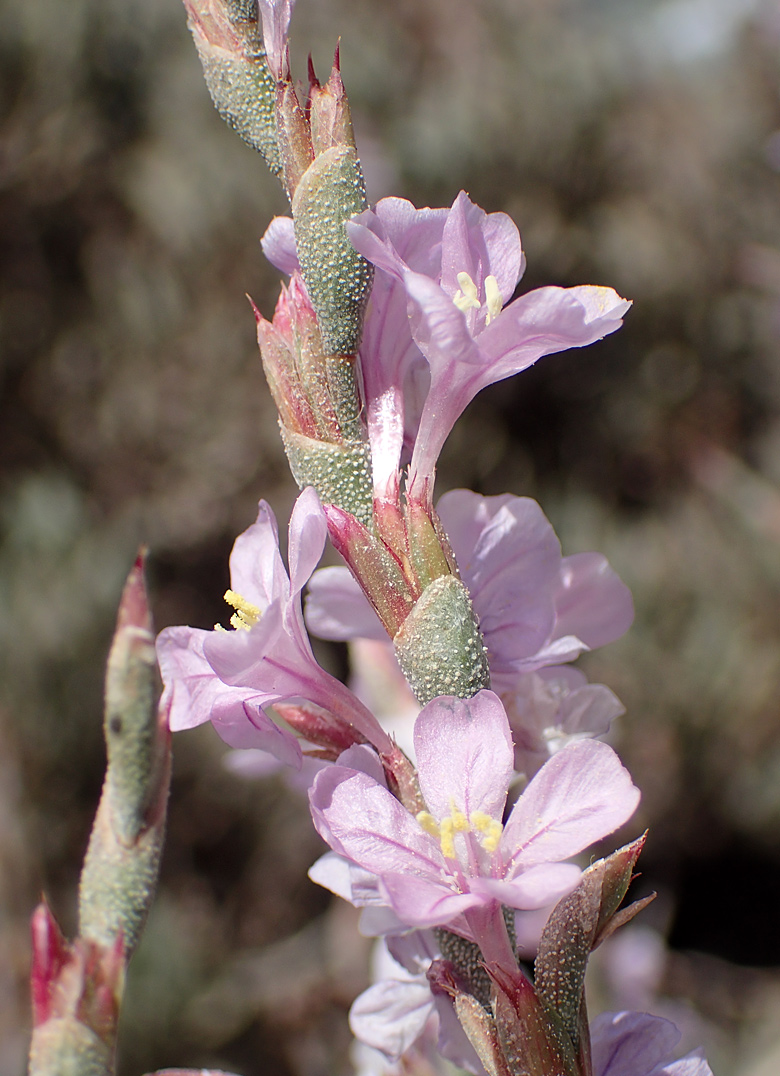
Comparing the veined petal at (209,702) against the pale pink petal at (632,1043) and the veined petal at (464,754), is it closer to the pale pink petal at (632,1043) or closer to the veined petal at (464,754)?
the veined petal at (464,754)

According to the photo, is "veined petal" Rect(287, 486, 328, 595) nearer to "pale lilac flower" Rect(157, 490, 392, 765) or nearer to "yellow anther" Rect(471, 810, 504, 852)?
"pale lilac flower" Rect(157, 490, 392, 765)

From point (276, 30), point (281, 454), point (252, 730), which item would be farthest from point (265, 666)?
point (281, 454)

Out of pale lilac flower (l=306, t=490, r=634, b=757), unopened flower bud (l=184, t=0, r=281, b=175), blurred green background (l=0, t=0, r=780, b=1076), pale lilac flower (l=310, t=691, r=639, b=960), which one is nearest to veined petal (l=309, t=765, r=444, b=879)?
pale lilac flower (l=310, t=691, r=639, b=960)

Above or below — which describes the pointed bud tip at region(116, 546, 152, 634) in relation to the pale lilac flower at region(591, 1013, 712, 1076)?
above

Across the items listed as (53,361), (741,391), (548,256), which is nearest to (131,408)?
(53,361)

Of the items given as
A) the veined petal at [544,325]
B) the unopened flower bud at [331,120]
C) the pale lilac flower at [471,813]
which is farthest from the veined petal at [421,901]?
the unopened flower bud at [331,120]

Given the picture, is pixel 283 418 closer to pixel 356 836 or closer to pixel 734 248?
pixel 356 836

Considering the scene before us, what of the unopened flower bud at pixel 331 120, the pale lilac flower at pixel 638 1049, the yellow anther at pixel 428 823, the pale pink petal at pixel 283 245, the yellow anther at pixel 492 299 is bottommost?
the pale lilac flower at pixel 638 1049

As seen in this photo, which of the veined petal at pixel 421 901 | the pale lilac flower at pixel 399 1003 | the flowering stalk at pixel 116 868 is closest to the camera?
the veined petal at pixel 421 901
